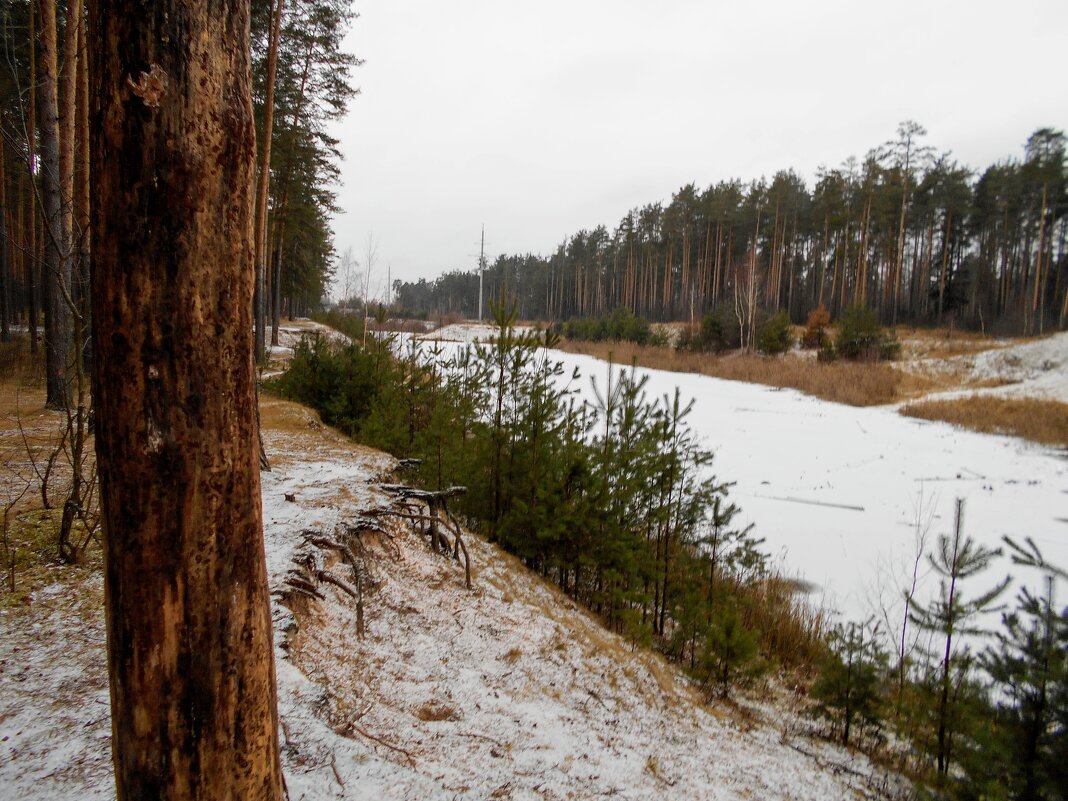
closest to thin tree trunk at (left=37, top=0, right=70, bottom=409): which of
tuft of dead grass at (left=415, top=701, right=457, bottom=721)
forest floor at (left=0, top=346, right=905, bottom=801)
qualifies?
forest floor at (left=0, top=346, right=905, bottom=801)

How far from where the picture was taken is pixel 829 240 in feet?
145

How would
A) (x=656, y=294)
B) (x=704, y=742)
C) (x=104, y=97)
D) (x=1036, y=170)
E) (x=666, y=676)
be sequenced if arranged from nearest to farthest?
(x=104, y=97)
(x=704, y=742)
(x=666, y=676)
(x=1036, y=170)
(x=656, y=294)

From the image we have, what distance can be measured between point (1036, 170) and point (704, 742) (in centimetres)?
4296

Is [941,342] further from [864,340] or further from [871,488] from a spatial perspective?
[871,488]

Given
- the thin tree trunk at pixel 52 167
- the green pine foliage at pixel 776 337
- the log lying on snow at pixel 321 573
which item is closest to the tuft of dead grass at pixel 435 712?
the log lying on snow at pixel 321 573

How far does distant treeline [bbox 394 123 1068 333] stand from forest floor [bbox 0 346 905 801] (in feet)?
73.0

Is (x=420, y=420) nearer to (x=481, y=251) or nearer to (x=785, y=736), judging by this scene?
(x=785, y=736)

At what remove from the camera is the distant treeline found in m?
33.8

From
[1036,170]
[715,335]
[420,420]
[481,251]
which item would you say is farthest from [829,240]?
[420,420]

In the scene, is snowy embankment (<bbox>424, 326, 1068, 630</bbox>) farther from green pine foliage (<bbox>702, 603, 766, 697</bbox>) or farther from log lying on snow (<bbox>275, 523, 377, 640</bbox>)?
log lying on snow (<bbox>275, 523, 377, 640</bbox>)

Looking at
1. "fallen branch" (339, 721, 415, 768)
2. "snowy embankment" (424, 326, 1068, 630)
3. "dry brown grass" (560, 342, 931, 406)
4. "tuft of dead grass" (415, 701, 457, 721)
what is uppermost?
"dry brown grass" (560, 342, 931, 406)

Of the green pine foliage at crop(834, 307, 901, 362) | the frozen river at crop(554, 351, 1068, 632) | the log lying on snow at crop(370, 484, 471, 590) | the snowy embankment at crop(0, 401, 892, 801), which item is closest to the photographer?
the snowy embankment at crop(0, 401, 892, 801)

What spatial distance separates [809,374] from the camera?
913 inches

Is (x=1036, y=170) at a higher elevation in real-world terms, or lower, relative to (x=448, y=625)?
higher
